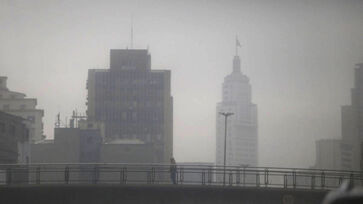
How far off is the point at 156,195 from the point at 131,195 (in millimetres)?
1269

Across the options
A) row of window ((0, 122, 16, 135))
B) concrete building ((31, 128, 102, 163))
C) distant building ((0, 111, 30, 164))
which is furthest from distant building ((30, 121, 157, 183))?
row of window ((0, 122, 16, 135))

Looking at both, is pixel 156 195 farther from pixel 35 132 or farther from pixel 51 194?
pixel 35 132

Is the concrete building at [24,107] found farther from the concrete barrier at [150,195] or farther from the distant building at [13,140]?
the concrete barrier at [150,195]

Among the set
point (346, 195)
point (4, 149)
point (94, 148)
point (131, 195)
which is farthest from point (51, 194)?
point (94, 148)

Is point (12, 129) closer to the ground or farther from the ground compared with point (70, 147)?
farther from the ground

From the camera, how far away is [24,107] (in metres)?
170

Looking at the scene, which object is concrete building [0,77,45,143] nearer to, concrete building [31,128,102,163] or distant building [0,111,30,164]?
concrete building [31,128,102,163]

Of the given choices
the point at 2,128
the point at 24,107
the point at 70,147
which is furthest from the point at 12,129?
the point at 24,107

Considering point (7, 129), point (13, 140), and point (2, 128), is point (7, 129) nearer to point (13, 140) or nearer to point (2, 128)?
point (2, 128)

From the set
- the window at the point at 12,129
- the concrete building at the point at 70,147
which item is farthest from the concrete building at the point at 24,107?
the window at the point at 12,129

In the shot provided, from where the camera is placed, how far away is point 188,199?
4050 centimetres

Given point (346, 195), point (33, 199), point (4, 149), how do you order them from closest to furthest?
1. point (346, 195)
2. point (33, 199)
3. point (4, 149)

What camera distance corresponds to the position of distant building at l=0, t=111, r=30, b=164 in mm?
90812

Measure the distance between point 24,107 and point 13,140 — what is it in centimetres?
7580
